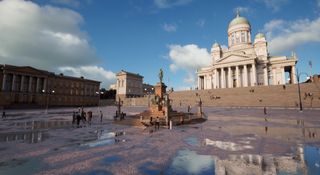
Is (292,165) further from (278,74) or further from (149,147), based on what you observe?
(278,74)

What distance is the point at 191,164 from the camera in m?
6.95

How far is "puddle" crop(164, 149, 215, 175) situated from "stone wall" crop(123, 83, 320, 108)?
39453 mm

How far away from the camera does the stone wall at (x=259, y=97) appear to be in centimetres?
3950

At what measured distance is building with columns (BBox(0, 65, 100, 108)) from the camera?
2611 inches

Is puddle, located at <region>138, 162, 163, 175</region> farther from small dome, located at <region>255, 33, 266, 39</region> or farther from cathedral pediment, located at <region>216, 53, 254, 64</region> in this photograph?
small dome, located at <region>255, 33, 266, 39</region>

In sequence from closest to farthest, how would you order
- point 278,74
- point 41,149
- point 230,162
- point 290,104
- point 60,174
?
point 60,174
point 230,162
point 41,149
point 290,104
point 278,74

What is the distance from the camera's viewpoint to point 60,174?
608 cm

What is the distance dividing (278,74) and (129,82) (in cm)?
6993

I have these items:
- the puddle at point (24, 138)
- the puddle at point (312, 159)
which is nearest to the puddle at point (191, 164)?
the puddle at point (312, 159)

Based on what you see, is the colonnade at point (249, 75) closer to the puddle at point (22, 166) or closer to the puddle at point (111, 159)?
the puddle at point (111, 159)

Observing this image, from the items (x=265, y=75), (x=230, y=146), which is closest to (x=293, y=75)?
(x=265, y=75)

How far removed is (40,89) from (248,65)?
8054 centimetres

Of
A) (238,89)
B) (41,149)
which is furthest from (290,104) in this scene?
(41,149)

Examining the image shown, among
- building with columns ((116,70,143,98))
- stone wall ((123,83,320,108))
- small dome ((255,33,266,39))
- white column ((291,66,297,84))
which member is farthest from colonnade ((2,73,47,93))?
white column ((291,66,297,84))
